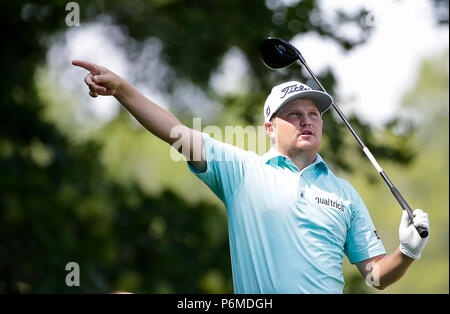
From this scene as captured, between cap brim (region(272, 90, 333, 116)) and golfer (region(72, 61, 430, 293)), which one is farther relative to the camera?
cap brim (region(272, 90, 333, 116))

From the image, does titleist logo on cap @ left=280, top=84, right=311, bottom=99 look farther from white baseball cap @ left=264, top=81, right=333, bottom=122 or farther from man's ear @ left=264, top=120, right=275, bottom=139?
man's ear @ left=264, top=120, right=275, bottom=139

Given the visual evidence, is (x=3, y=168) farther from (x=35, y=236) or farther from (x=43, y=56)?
(x=43, y=56)

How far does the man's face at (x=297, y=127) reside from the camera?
3.70m

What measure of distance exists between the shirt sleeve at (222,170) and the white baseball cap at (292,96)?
1.13 feet

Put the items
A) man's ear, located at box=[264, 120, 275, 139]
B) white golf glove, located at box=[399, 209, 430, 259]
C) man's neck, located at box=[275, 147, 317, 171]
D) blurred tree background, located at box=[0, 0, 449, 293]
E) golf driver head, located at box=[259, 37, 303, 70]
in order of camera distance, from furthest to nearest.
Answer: blurred tree background, located at box=[0, 0, 449, 293] < golf driver head, located at box=[259, 37, 303, 70] < man's ear, located at box=[264, 120, 275, 139] < man's neck, located at box=[275, 147, 317, 171] < white golf glove, located at box=[399, 209, 430, 259]

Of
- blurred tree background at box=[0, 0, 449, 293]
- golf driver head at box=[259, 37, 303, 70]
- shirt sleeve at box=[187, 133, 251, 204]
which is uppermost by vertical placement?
blurred tree background at box=[0, 0, 449, 293]

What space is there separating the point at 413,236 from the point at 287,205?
62 cm

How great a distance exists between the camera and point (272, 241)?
352cm

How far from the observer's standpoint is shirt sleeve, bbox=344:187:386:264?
3797 mm

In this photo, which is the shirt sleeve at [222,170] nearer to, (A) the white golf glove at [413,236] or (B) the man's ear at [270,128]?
(B) the man's ear at [270,128]

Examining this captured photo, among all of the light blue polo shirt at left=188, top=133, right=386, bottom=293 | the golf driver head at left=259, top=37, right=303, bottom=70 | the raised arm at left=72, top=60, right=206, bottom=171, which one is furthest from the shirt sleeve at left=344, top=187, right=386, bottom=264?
the golf driver head at left=259, top=37, right=303, bottom=70

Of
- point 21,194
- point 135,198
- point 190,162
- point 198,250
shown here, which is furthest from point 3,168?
point 190,162

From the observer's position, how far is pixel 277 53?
4.36 metres

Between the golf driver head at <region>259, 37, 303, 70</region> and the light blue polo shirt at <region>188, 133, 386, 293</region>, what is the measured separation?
78cm
